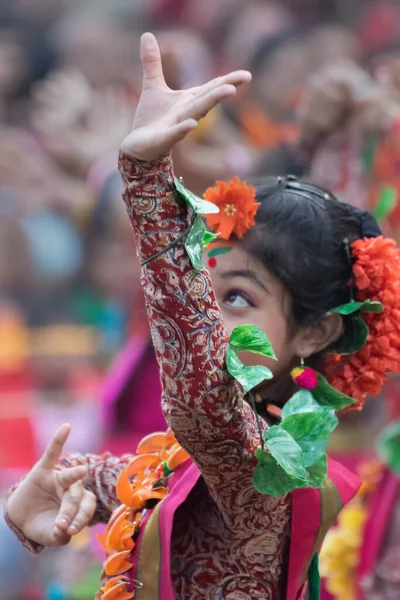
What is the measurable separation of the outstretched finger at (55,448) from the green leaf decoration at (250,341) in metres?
0.32

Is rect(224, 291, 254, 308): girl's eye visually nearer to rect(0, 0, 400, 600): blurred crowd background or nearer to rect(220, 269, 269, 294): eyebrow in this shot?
rect(220, 269, 269, 294): eyebrow

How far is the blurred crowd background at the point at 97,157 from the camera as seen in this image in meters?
3.64

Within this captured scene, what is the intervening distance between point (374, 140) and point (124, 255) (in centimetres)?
137

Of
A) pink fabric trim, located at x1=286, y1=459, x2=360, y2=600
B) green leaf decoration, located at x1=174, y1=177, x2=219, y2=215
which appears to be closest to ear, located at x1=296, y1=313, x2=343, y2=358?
pink fabric trim, located at x1=286, y1=459, x2=360, y2=600

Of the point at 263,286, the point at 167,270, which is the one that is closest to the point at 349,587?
the point at 263,286

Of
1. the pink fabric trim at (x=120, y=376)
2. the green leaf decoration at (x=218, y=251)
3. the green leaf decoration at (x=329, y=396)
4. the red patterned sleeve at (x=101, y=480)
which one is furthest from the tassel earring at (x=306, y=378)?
the pink fabric trim at (x=120, y=376)

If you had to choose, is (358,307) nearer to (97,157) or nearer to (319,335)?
(319,335)

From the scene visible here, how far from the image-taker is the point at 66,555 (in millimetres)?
3375

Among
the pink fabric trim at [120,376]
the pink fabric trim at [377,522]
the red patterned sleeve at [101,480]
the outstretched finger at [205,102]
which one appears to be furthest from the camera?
the pink fabric trim at [120,376]

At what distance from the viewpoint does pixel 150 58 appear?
145cm

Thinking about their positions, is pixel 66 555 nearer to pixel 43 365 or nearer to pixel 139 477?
pixel 139 477

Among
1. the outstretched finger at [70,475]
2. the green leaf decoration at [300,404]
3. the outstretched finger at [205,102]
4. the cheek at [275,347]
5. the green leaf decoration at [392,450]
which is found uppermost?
the outstretched finger at [205,102]

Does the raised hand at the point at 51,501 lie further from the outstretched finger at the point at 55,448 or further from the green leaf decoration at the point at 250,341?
the green leaf decoration at the point at 250,341

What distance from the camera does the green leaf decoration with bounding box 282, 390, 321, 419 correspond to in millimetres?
1713
